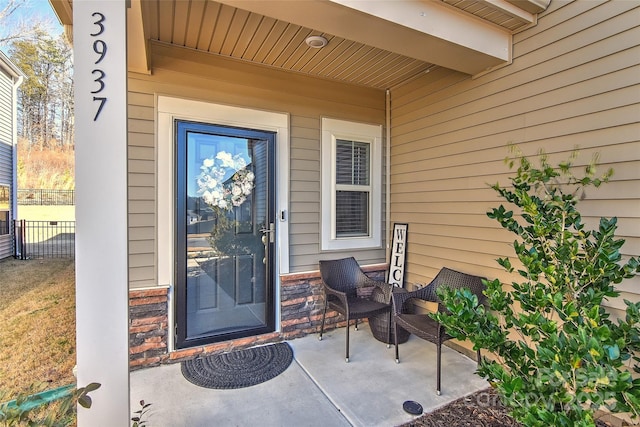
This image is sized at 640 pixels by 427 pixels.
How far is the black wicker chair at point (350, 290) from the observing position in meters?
3.00

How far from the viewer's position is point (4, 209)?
22.7 ft

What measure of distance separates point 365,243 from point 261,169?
151 centimetres

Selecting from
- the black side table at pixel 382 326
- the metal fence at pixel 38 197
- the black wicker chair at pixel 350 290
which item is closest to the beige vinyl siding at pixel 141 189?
the black wicker chair at pixel 350 290

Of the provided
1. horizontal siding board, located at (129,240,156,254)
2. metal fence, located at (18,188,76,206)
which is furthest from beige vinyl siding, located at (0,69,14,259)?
horizontal siding board, located at (129,240,156,254)

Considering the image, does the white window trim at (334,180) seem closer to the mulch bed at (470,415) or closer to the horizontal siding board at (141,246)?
the horizontal siding board at (141,246)

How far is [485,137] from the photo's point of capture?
9.30 feet

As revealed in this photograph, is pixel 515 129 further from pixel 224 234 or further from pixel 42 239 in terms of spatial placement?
pixel 42 239

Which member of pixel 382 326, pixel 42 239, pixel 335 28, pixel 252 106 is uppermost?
pixel 335 28

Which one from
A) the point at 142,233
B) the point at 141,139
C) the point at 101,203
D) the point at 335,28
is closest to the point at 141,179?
the point at 141,139

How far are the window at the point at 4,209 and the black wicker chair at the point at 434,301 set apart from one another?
8396 millimetres

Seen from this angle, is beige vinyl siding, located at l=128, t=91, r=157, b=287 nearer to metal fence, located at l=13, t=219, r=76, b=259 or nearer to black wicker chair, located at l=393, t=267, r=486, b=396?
black wicker chair, located at l=393, t=267, r=486, b=396

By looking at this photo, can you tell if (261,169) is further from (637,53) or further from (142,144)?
(637,53)

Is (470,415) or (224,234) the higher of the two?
(224,234)

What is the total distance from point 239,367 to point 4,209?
7571mm
